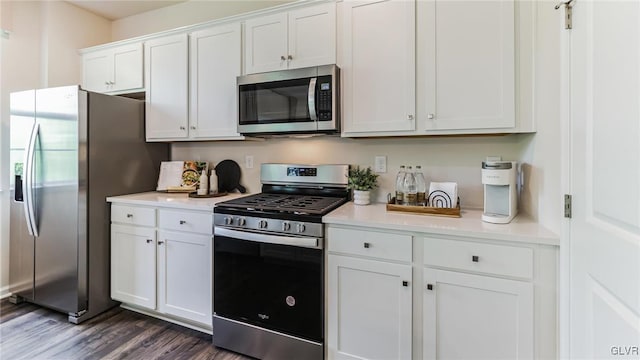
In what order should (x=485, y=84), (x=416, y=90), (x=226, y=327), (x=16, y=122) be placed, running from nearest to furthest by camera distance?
(x=485, y=84) < (x=416, y=90) < (x=226, y=327) < (x=16, y=122)

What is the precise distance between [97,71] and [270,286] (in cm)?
265

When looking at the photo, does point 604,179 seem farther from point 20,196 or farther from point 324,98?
point 20,196

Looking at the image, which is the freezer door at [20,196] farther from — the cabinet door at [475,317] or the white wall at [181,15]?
the cabinet door at [475,317]

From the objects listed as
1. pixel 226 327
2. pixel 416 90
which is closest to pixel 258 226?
pixel 226 327

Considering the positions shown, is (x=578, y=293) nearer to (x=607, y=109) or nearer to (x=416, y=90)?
(x=607, y=109)

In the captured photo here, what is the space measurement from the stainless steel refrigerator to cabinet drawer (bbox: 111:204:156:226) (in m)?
0.09

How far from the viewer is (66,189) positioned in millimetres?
2262

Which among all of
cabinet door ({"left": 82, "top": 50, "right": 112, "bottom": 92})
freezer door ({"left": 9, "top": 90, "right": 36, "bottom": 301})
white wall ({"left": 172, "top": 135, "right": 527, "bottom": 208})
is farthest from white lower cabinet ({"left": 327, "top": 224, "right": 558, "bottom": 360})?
cabinet door ({"left": 82, "top": 50, "right": 112, "bottom": 92})

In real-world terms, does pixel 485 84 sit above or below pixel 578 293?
above

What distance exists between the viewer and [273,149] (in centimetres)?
255

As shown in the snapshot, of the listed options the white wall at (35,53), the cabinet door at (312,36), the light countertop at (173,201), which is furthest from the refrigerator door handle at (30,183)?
the cabinet door at (312,36)

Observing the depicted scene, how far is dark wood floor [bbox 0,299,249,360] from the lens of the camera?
1.90m

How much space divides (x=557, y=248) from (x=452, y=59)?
1067 millimetres

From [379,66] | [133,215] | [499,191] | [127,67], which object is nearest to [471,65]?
[379,66]
